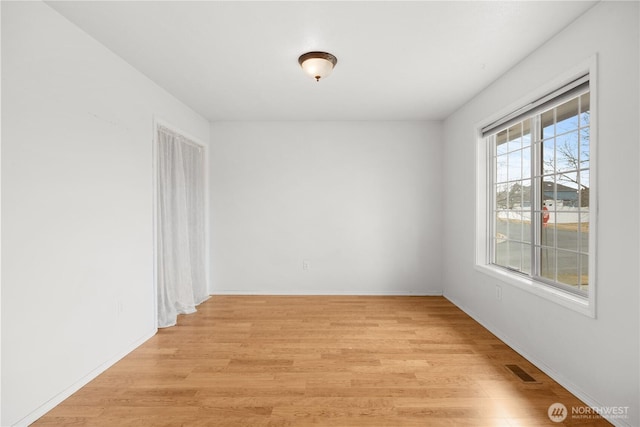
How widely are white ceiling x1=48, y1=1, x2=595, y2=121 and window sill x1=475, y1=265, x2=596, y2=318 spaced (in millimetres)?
1965

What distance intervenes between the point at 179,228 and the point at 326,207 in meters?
2.09

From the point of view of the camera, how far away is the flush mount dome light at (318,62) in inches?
103

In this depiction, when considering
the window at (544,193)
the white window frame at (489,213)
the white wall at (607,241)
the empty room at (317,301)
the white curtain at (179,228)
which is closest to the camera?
the white wall at (607,241)

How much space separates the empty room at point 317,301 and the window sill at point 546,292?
0.07 ft

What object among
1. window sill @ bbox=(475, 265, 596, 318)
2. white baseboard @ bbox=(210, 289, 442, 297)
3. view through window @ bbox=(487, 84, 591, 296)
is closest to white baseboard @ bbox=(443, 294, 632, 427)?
window sill @ bbox=(475, 265, 596, 318)

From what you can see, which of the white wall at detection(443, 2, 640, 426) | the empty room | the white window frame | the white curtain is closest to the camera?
the white wall at detection(443, 2, 640, 426)

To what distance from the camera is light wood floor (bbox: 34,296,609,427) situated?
6.47 ft

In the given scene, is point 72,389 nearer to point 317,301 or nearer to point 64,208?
point 64,208

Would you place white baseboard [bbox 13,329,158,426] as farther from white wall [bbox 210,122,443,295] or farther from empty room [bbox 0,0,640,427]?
white wall [bbox 210,122,443,295]

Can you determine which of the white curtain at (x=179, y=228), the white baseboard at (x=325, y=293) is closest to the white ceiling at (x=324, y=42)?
the white curtain at (x=179, y=228)

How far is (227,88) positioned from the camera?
11.3 ft

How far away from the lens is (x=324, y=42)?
2475 mm

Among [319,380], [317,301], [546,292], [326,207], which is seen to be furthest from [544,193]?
[317,301]

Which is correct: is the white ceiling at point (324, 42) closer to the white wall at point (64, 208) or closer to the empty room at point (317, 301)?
the empty room at point (317, 301)
